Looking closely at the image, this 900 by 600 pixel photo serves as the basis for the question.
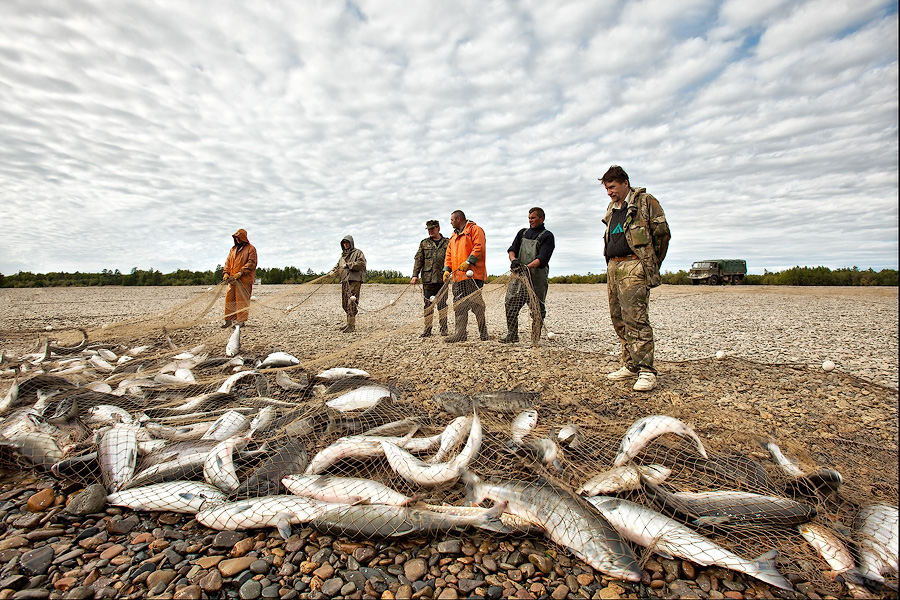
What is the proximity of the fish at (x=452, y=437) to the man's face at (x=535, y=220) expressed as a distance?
4.38 m

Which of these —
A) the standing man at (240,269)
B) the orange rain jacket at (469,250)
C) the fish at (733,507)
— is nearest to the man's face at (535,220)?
the orange rain jacket at (469,250)

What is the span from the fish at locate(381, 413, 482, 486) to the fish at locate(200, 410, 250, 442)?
1436 millimetres

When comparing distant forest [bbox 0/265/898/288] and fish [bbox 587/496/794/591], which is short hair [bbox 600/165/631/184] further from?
distant forest [bbox 0/265/898/288]

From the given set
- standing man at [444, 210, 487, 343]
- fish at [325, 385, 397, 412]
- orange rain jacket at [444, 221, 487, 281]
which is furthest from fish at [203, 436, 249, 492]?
orange rain jacket at [444, 221, 487, 281]

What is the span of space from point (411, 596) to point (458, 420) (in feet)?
4.63

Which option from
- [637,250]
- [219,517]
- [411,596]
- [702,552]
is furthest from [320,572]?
[637,250]

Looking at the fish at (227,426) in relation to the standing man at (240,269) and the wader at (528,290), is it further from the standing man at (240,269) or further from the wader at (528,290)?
the standing man at (240,269)

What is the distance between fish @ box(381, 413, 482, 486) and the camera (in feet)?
9.73

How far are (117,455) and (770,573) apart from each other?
4.13 metres

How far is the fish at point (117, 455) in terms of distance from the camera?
10.3 feet

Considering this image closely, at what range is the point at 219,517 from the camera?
2729 millimetres

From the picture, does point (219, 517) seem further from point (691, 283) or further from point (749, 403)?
point (691, 283)

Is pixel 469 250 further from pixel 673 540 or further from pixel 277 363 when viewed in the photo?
pixel 673 540

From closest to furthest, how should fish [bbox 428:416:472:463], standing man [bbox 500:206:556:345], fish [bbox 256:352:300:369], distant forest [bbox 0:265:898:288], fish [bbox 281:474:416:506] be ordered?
fish [bbox 281:474:416:506] < fish [bbox 428:416:472:463] < fish [bbox 256:352:300:369] < standing man [bbox 500:206:556:345] < distant forest [bbox 0:265:898:288]
